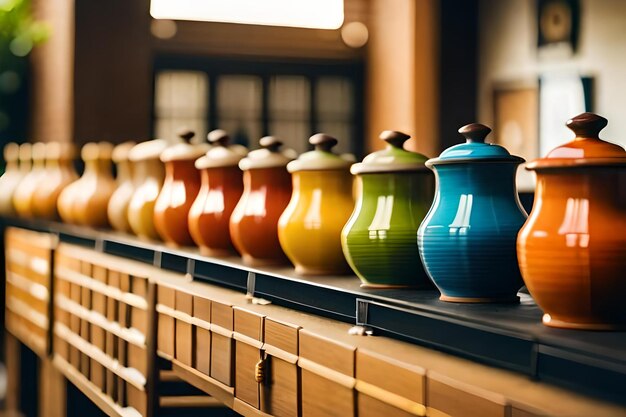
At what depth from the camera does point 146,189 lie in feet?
9.12

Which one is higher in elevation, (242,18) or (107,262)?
(242,18)

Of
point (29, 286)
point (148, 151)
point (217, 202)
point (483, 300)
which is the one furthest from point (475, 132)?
point (29, 286)

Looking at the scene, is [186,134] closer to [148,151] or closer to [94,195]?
[148,151]

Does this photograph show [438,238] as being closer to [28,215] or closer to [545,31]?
[28,215]

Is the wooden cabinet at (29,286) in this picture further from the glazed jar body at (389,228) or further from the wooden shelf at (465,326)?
the glazed jar body at (389,228)

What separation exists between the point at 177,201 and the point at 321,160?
0.79m

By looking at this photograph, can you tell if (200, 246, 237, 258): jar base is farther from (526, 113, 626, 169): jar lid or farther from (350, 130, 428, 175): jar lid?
(526, 113, 626, 169): jar lid

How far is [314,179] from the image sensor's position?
1784mm

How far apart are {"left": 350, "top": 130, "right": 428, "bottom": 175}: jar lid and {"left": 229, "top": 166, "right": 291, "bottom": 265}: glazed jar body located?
44 centimetres

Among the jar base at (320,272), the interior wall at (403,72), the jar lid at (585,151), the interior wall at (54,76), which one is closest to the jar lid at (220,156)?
the jar base at (320,272)

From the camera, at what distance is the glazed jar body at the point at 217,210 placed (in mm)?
2221

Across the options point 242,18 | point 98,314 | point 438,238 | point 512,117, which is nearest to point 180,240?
point 98,314

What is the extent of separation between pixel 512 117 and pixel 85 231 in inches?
192

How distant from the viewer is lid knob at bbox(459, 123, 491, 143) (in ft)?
4.39
